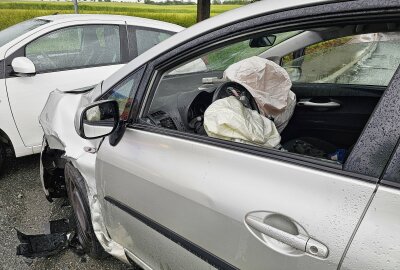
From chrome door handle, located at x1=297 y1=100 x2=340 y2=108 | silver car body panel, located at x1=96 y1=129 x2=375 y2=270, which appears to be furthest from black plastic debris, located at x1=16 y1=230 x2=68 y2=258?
chrome door handle, located at x1=297 y1=100 x2=340 y2=108

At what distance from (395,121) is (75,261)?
2.17m

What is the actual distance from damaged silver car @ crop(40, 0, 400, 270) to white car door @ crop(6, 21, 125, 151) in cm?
75

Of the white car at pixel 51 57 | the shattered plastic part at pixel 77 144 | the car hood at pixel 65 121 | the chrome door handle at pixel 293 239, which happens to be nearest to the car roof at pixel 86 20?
the white car at pixel 51 57

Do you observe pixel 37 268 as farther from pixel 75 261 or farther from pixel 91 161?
pixel 91 161

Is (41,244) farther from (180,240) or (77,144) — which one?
(180,240)

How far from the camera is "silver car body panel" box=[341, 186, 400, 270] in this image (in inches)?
32.7

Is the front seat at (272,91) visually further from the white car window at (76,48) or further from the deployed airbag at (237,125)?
the white car window at (76,48)

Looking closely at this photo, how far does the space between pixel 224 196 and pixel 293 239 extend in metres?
0.28

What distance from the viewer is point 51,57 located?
3355mm

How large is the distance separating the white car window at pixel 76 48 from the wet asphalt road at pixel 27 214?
108cm

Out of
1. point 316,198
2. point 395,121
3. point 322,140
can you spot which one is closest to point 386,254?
point 316,198

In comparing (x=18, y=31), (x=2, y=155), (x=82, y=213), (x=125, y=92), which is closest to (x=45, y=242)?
(x=82, y=213)

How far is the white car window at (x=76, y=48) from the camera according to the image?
3.27m

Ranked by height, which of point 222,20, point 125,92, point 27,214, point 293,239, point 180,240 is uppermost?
point 222,20
